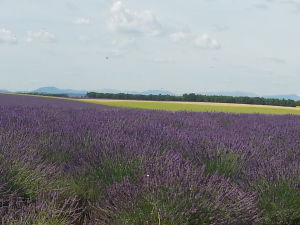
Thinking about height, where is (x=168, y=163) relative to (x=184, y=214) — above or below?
above

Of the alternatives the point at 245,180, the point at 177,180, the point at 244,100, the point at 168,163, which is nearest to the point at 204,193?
the point at 177,180

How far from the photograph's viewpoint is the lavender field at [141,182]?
2.08 m

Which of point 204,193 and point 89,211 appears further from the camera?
point 89,211

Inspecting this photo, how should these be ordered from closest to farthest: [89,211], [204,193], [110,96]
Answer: [204,193]
[89,211]
[110,96]

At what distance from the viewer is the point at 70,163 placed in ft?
9.97

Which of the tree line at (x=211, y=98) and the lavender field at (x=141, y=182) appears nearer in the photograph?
the lavender field at (x=141, y=182)

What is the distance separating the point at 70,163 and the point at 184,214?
4.32ft

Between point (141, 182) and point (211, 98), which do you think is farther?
point (211, 98)

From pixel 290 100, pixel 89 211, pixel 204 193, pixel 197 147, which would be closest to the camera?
pixel 204 193

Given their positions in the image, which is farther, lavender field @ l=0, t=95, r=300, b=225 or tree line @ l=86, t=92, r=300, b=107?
tree line @ l=86, t=92, r=300, b=107

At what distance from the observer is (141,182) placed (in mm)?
2344

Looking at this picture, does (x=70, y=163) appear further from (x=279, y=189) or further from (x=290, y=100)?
(x=290, y=100)

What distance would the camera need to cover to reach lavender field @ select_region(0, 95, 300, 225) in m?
2.08

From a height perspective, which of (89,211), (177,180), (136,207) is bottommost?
(89,211)
